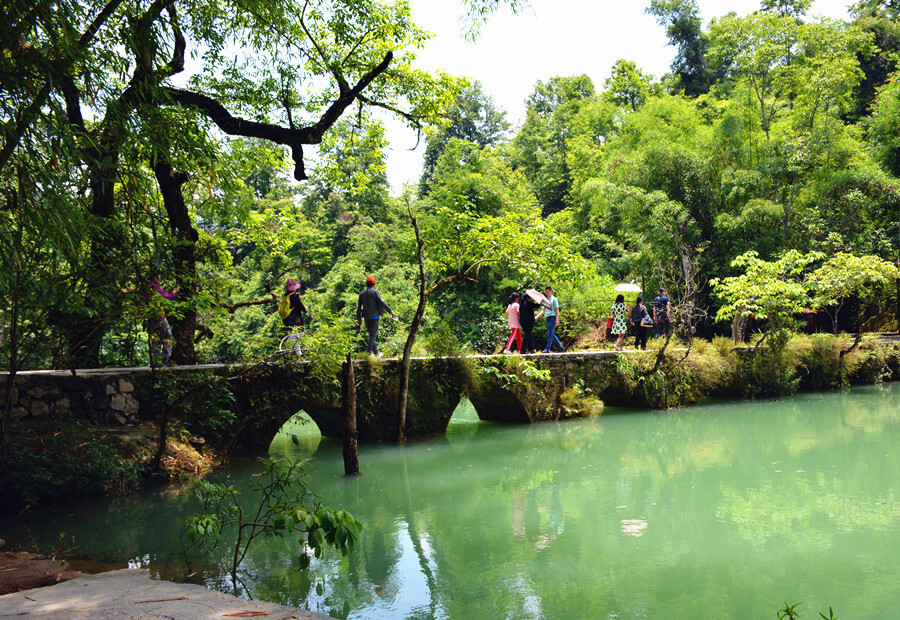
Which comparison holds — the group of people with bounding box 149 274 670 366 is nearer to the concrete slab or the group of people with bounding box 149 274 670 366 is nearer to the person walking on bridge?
the person walking on bridge

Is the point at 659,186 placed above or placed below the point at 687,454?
above

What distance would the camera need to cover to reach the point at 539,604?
15.8ft

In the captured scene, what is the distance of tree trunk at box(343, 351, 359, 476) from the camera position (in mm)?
9312

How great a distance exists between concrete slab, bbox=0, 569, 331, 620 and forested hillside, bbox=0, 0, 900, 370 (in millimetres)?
2181

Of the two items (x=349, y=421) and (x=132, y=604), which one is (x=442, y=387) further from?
(x=132, y=604)

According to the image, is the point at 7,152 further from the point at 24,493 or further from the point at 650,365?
the point at 650,365

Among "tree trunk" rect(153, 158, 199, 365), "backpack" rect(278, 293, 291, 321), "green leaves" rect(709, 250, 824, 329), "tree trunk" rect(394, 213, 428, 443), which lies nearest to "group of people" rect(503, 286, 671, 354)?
"green leaves" rect(709, 250, 824, 329)

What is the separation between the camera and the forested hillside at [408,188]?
5578 mm

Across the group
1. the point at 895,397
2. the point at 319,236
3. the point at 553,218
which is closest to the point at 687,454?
the point at 895,397

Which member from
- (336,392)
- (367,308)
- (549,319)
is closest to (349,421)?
(336,392)

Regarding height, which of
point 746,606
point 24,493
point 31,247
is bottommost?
point 746,606

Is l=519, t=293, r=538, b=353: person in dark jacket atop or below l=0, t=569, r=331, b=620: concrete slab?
atop

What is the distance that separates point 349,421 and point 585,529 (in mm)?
3896

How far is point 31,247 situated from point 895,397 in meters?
17.8
